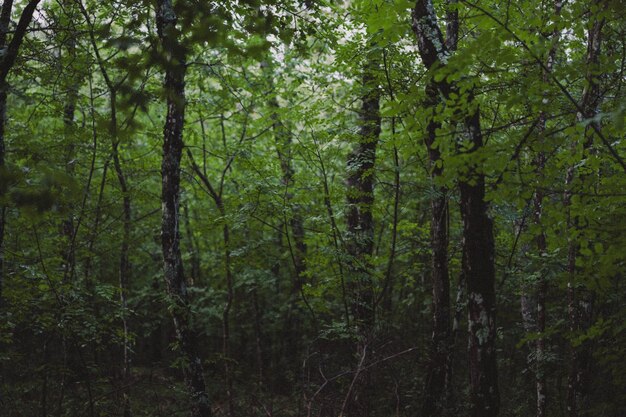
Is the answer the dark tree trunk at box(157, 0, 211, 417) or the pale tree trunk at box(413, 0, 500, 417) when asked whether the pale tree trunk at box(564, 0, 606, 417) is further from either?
the dark tree trunk at box(157, 0, 211, 417)

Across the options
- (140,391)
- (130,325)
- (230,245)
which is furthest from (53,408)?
(130,325)

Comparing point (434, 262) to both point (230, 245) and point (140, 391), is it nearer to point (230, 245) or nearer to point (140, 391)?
point (230, 245)

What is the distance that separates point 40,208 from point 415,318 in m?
14.5

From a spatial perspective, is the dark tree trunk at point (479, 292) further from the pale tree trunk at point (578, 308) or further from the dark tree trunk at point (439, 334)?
the pale tree trunk at point (578, 308)

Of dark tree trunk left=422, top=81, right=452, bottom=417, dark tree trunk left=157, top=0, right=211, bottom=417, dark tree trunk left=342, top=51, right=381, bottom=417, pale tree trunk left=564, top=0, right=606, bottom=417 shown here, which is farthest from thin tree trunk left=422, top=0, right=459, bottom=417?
dark tree trunk left=157, top=0, right=211, bottom=417

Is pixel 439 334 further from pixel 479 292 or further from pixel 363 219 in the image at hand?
pixel 363 219

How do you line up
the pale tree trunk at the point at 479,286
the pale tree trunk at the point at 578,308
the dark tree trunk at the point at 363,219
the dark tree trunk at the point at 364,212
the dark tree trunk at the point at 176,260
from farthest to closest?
the dark tree trunk at the point at 364,212, the dark tree trunk at the point at 363,219, the dark tree trunk at the point at 176,260, the pale tree trunk at the point at 578,308, the pale tree trunk at the point at 479,286

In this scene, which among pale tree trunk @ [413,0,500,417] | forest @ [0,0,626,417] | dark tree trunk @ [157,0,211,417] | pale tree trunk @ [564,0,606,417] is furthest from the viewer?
dark tree trunk @ [157,0,211,417]

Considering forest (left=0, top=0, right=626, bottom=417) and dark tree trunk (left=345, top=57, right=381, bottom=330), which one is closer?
forest (left=0, top=0, right=626, bottom=417)

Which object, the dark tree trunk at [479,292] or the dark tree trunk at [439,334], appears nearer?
the dark tree trunk at [479,292]

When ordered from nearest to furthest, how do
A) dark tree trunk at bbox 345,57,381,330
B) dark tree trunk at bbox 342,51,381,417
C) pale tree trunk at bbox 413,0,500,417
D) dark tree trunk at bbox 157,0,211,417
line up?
pale tree trunk at bbox 413,0,500,417 < dark tree trunk at bbox 157,0,211,417 < dark tree trunk at bbox 342,51,381,417 < dark tree trunk at bbox 345,57,381,330

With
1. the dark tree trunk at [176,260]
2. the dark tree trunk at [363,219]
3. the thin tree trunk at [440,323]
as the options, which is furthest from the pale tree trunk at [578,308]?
the dark tree trunk at [176,260]

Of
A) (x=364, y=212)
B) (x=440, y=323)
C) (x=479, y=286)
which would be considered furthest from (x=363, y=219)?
(x=479, y=286)

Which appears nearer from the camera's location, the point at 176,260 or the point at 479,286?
the point at 479,286
